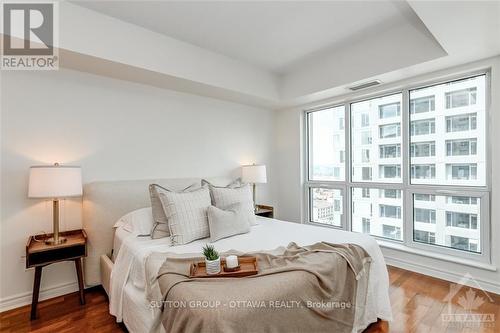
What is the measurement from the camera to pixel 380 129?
11.3ft

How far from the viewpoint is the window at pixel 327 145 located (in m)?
3.93

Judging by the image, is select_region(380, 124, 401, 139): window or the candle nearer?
the candle

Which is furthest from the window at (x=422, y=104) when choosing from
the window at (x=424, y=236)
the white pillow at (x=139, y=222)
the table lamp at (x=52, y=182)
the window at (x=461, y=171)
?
the table lamp at (x=52, y=182)

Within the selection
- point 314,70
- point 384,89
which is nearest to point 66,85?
point 314,70

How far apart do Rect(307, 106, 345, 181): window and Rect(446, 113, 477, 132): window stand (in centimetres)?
131

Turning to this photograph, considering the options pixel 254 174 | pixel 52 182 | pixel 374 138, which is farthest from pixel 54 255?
pixel 374 138

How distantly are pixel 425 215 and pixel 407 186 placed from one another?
1.30 feet

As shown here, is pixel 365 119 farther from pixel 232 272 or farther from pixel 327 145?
pixel 232 272

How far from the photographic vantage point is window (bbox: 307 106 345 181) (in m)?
3.93

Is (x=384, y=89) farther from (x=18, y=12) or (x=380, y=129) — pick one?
(x=18, y=12)

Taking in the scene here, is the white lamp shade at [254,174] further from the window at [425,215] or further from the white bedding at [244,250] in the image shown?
the window at [425,215]

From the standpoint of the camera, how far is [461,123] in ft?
9.18

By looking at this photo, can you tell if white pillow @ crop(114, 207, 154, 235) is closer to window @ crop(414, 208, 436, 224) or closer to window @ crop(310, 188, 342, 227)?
window @ crop(310, 188, 342, 227)

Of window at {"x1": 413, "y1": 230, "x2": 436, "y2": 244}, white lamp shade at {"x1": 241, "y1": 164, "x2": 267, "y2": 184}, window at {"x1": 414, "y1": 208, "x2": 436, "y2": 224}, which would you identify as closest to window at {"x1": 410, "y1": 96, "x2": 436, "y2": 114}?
window at {"x1": 414, "y1": 208, "x2": 436, "y2": 224}
